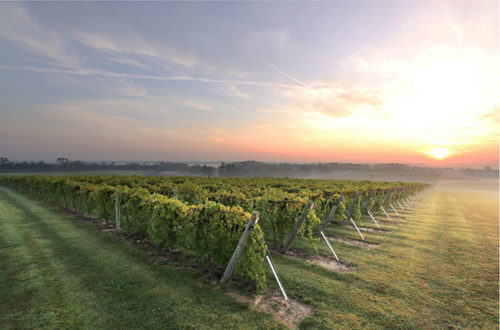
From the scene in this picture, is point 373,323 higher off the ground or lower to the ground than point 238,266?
lower

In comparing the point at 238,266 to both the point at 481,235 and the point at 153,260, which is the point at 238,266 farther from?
the point at 481,235

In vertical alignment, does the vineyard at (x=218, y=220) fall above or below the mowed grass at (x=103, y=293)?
above

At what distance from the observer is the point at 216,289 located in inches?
227

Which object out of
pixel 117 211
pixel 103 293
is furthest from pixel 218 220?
pixel 117 211

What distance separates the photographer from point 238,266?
593cm

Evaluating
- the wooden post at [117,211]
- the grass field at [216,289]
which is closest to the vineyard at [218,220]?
the wooden post at [117,211]

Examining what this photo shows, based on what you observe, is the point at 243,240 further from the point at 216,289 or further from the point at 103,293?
the point at 103,293

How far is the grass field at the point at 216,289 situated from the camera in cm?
466

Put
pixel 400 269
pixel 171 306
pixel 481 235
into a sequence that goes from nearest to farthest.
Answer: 1. pixel 171 306
2. pixel 400 269
3. pixel 481 235

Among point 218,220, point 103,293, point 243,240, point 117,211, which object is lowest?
point 103,293

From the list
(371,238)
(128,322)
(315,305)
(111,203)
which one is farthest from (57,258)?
(371,238)

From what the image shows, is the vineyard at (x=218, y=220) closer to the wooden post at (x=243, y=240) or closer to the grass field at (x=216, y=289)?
the wooden post at (x=243, y=240)

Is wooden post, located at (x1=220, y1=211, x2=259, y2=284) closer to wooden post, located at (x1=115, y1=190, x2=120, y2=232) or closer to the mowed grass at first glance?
the mowed grass

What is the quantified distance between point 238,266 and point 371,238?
8328 millimetres
